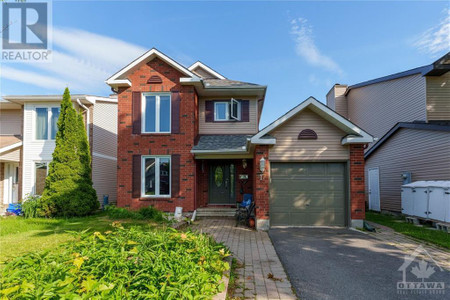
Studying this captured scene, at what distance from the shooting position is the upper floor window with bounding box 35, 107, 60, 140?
1377 cm

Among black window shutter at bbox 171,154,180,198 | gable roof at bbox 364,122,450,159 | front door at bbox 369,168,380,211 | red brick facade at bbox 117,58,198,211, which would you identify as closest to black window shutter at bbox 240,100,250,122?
red brick facade at bbox 117,58,198,211

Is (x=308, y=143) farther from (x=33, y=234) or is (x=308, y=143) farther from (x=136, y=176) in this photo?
(x=33, y=234)

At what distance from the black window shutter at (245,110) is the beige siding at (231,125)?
15cm

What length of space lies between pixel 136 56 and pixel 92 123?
15.6 ft

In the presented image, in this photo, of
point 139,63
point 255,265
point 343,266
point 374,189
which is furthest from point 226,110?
point 374,189

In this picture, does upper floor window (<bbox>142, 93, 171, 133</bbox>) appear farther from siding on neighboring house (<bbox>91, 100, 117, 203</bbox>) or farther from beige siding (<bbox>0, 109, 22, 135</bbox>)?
beige siding (<bbox>0, 109, 22, 135</bbox>)

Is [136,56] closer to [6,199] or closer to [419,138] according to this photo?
[6,199]

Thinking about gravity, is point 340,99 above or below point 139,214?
above

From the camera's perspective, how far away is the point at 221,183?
12938mm

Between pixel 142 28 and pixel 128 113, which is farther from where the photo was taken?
pixel 128 113

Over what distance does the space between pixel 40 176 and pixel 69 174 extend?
3.60m

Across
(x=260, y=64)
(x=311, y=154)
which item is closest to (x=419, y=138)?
(x=311, y=154)

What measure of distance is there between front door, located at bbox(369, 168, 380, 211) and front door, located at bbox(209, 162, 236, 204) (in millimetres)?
8530

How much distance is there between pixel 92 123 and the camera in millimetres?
13977
